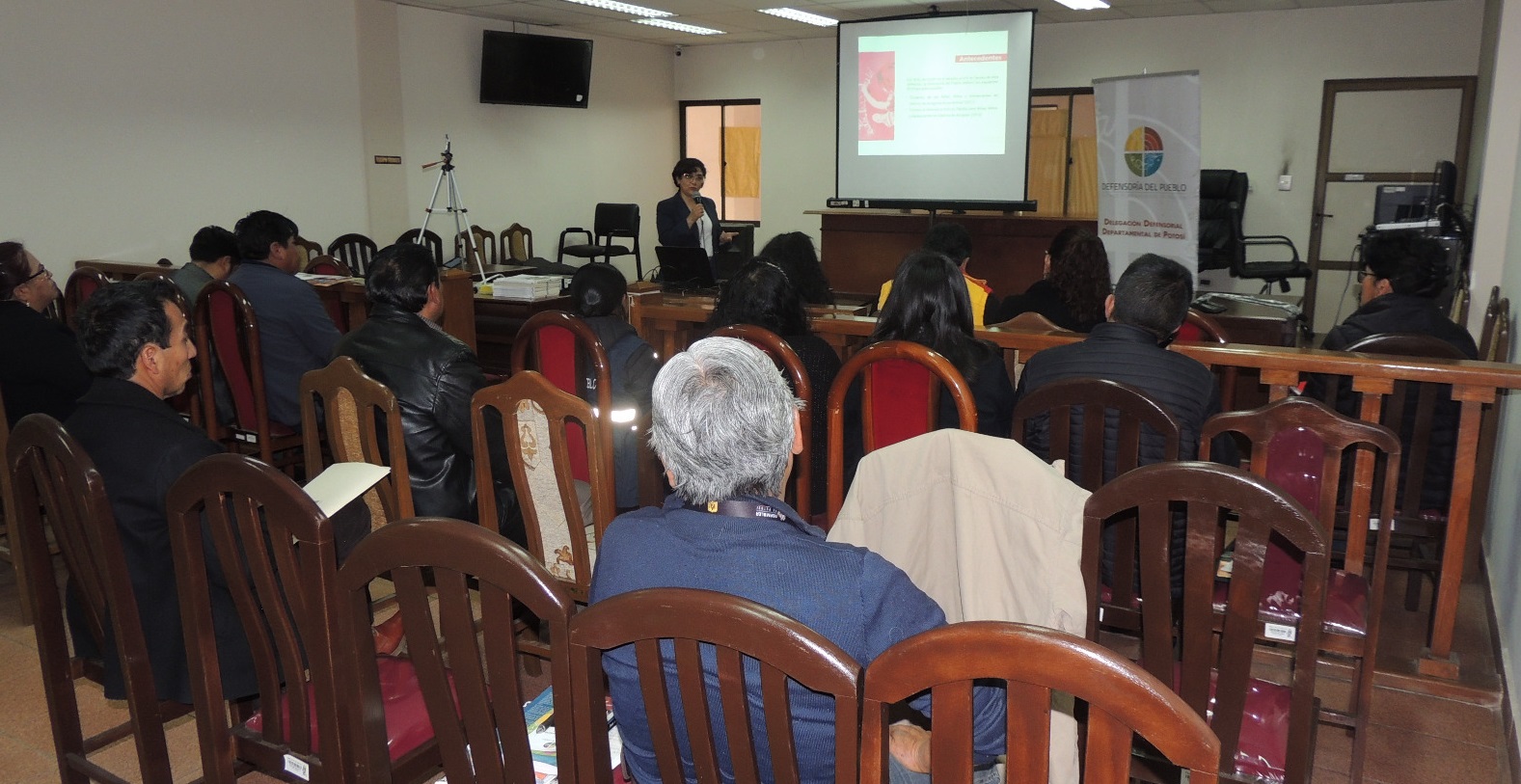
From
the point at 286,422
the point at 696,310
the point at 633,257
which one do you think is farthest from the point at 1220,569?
the point at 633,257

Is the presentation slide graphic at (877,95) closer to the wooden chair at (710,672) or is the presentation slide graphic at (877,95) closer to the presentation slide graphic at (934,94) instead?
the presentation slide graphic at (934,94)

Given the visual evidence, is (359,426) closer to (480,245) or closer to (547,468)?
(547,468)

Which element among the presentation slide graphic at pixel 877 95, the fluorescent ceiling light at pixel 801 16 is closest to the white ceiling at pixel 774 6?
the fluorescent ceiling light at pixel 801 16

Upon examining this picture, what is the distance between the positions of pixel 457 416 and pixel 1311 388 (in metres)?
2.32

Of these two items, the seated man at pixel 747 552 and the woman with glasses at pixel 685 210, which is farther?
the woman with glasses at pixel 685 210

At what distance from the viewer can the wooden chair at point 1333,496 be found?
1683 millimetres

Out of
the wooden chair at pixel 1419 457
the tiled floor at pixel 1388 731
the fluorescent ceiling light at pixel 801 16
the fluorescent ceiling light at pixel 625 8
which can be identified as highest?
the fluorescent ceiling light at pixel 801 16

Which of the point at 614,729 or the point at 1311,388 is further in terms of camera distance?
the point at 1311,388

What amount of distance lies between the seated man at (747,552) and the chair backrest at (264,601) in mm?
437

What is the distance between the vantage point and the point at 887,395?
2160 millimetres

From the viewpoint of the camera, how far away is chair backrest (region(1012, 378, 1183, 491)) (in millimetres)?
1791

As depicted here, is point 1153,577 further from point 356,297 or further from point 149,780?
point 356,297

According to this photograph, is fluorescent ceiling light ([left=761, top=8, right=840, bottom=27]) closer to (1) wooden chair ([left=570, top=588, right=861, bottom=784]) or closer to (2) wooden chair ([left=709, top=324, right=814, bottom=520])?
(2) wooden chair ([left=709, top=324, right=814, bottom=520])

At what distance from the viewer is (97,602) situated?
1678 mm
